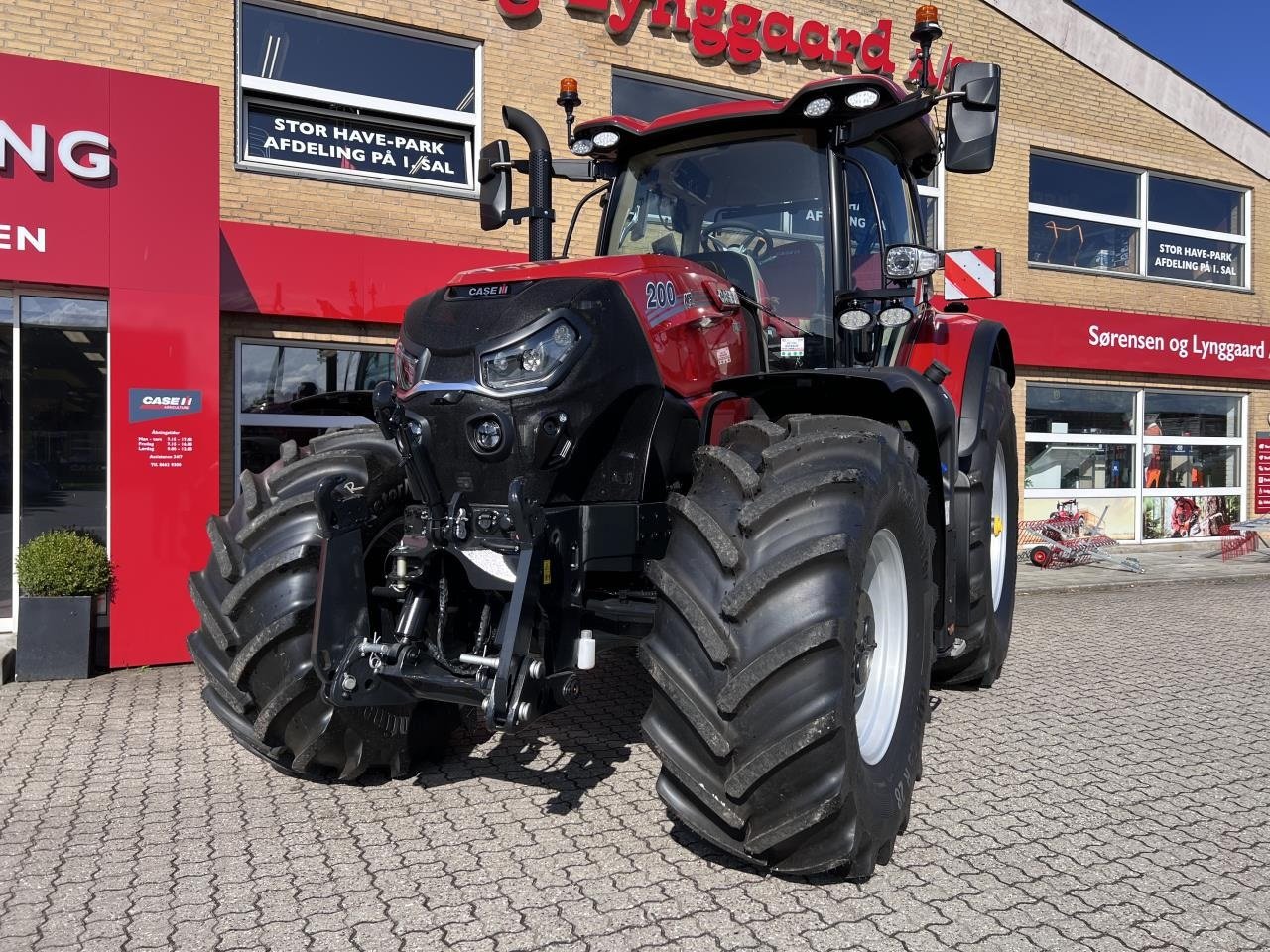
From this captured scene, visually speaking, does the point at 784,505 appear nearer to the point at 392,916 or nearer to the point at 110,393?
the point at 392,916

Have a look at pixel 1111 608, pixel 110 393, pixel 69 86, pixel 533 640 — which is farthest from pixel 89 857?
pixel 1111 608

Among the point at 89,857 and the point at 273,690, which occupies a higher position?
the point at 273,690

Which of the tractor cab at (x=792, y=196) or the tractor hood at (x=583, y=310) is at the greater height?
the tractor cab at (x=792, y=196)

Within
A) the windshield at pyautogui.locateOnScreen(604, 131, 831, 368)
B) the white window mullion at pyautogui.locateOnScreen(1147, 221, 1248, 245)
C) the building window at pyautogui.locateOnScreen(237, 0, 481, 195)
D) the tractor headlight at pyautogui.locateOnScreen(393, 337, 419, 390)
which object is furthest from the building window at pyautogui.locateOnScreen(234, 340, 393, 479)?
the white window mullion at pyautogui.locateOnScreen(1147, 221, 1248, 245)

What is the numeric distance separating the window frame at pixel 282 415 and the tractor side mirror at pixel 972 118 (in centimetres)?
523

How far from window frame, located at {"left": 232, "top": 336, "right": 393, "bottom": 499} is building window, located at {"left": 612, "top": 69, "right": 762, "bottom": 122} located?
11.8ft

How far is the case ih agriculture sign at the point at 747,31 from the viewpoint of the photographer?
9.84 m

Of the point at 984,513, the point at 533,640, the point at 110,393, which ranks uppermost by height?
the point at 110,393

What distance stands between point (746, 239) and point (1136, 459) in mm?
11340

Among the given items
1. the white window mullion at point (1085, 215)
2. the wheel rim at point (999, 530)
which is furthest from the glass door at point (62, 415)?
the white window mullion at point (1085, 215)

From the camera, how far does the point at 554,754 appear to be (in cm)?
446

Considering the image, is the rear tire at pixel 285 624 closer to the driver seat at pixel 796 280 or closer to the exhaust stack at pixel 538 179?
the exhaust stack at pixel 538 179

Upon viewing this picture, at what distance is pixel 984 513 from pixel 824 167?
1766 millimetres

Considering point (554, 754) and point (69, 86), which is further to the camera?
point (69, 86)
